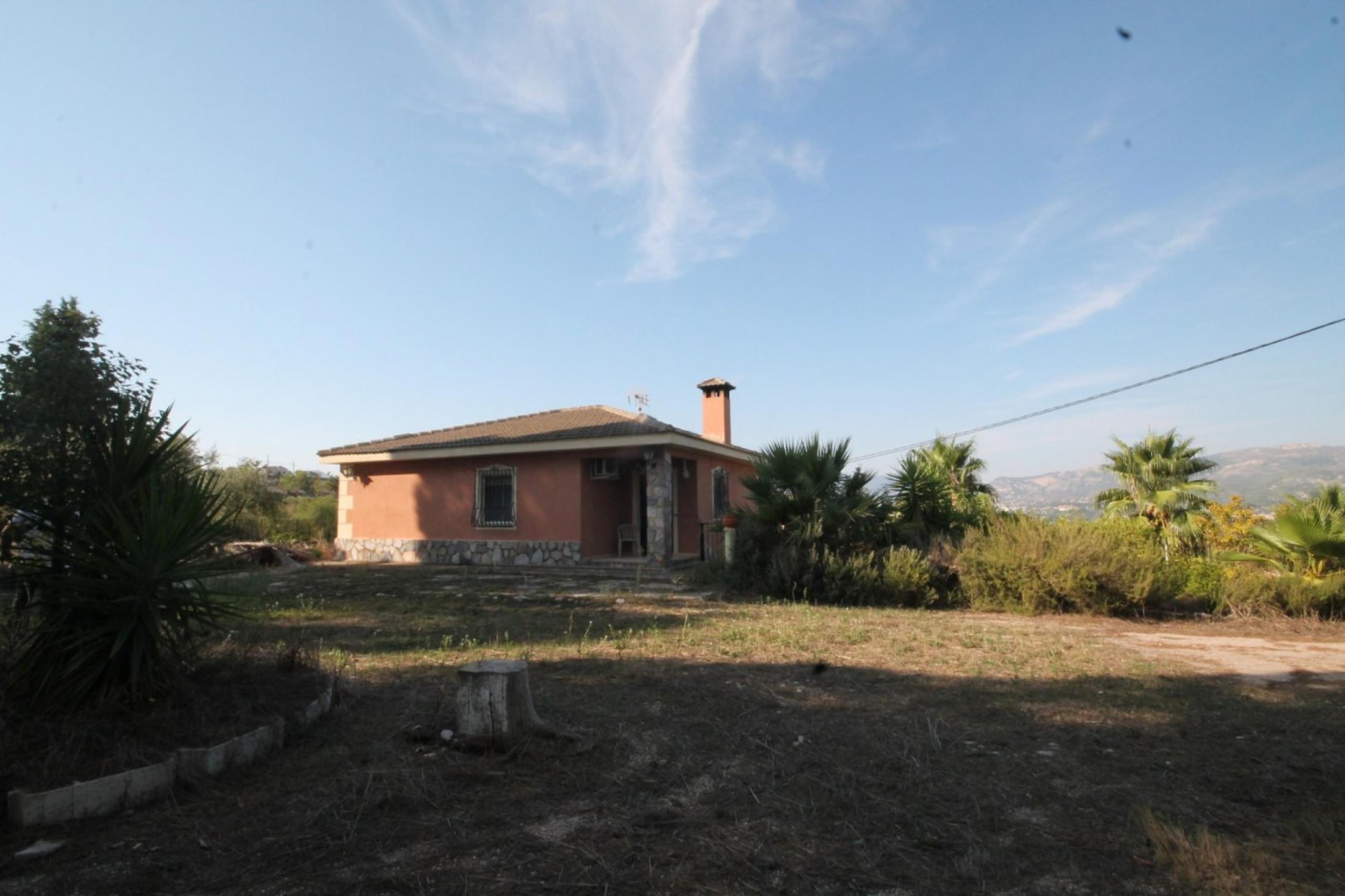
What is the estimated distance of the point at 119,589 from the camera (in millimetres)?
3988

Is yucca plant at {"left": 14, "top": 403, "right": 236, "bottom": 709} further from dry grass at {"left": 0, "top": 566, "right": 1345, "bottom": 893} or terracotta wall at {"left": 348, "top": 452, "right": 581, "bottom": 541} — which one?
terracotta wall at {"left": 348, "top": 452, "right": 581, "bottom": 541}

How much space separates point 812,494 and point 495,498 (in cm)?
811

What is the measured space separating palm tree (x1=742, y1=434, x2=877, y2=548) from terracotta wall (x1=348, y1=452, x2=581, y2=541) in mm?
4949

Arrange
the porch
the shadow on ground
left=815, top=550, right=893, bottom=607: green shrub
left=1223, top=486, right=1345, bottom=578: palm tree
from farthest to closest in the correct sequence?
1. the porch
2. left=815, top=550, right=893, bottom=607: green shrub
3. left=1223, top=486, right=1345, bottom=578: palm tree
4. the shadow on ground

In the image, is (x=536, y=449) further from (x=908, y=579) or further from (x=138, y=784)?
(x=138, y=784)

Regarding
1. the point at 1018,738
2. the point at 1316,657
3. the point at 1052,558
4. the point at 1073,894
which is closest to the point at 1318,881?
the point at 1073,894

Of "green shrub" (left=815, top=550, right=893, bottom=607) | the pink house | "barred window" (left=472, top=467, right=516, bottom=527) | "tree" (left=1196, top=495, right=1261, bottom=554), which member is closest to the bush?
"green shrub" (left=815, top=550, right=893, bottom=607)

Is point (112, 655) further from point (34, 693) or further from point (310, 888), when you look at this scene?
point (310, 888)

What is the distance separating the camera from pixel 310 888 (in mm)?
2781

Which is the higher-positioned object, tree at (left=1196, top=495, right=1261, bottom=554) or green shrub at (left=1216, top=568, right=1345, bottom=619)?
tree at (left=1196, top=495, right=1261, bottom=554)

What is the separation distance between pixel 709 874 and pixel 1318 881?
223 cm

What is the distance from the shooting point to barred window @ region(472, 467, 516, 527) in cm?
1706

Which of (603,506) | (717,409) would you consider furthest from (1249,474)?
(603,506)

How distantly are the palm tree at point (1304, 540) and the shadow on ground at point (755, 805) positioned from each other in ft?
24.0
